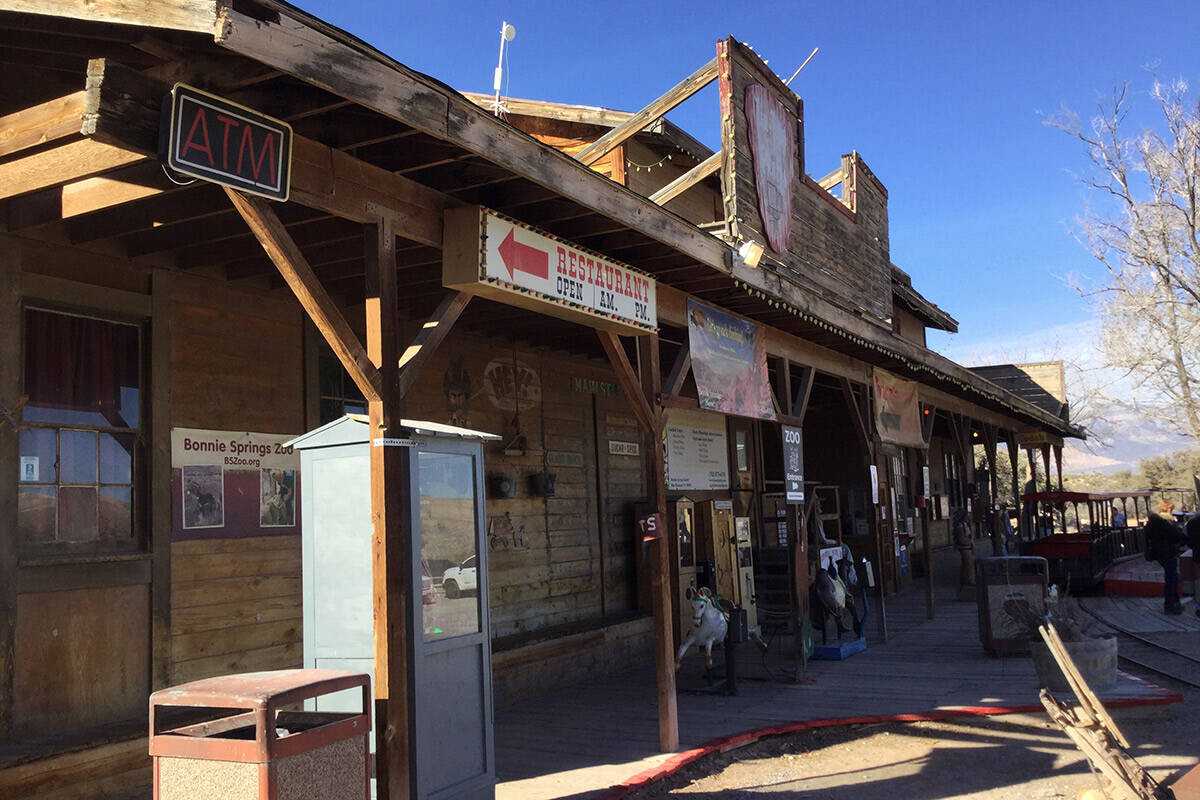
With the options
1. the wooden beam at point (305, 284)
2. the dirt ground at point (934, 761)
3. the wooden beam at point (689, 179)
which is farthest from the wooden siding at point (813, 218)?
the wooden beam at point (305, 284)

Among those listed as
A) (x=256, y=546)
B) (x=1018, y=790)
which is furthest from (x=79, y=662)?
(x=1018, y=790)

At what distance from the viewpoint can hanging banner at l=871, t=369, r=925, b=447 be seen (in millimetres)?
13188

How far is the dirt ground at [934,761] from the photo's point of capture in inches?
238

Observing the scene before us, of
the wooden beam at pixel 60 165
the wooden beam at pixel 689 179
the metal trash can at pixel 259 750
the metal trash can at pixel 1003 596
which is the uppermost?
the wooden beam at pixel 689 179

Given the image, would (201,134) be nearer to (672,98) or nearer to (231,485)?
(231,485)

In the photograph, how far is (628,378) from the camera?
7.15 metres

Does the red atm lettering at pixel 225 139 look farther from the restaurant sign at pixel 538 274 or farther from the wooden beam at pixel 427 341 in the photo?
the restaurant sign at pixel 538 274

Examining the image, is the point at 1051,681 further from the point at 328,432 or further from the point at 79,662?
the point at 79,662

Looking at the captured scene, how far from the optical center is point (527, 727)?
309 inches

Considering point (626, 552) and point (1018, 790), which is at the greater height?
point (626, 552)

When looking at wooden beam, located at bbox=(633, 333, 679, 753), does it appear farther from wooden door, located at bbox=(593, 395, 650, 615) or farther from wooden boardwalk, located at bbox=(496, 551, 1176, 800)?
wooden door, located at bbox=(593, 395, 650, 615)

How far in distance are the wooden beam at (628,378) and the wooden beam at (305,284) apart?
234cm

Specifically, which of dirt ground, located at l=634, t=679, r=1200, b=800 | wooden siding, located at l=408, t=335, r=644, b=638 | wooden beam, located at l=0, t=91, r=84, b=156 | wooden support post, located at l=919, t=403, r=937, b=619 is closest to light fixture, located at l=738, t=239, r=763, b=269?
wooden siding, located at l=408, t=335, r=644, b=638

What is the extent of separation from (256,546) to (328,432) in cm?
204
